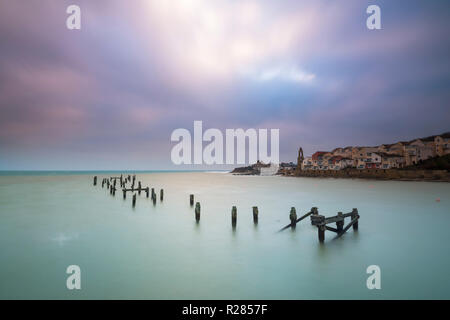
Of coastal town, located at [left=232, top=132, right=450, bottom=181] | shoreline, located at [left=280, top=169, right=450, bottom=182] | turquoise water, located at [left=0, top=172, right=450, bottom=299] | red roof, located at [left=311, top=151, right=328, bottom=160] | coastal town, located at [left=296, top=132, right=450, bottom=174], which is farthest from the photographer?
Answer: red roof, located at [left=311, top=151, right=328, bottom=160]

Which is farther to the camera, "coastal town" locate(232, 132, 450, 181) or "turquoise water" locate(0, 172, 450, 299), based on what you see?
"coastal town" locate(232, 132, 450, 181)

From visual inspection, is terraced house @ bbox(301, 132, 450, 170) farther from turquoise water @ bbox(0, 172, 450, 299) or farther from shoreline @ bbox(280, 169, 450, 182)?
turquoise water @ bbox(0, 172, 450, 299)

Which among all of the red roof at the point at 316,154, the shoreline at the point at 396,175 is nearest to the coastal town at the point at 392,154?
the red roof at the point at 316,154

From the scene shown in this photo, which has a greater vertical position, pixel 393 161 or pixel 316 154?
pixel 316 154

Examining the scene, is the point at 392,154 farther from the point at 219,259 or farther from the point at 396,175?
the point at 219,259

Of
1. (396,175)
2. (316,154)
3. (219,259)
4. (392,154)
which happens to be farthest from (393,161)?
(219,259)

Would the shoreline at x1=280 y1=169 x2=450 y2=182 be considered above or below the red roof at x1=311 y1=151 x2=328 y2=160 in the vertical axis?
below

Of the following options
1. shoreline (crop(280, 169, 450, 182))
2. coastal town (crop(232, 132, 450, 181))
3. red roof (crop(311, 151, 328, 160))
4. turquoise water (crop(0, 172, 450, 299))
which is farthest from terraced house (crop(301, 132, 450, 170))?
turquoise water (crop(0, 172, 450, 299))

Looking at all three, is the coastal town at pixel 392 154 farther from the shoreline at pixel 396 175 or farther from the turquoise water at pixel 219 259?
the turquoise water at pixel 219 259

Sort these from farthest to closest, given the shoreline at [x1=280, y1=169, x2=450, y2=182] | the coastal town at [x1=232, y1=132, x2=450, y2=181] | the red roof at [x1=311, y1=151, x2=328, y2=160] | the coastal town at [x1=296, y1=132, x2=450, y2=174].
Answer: the red roof at [x1=311, y1=151, x2=328, y2=160]
the coastal town at [x1=296, y1=132, x2=450, y2=174]
the coastal town at [x1=232, y1=132, x2=450, y2=181]
the shoreline at [x1=280, y1=169, x2=450, y2=182]

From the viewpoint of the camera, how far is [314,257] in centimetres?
838
